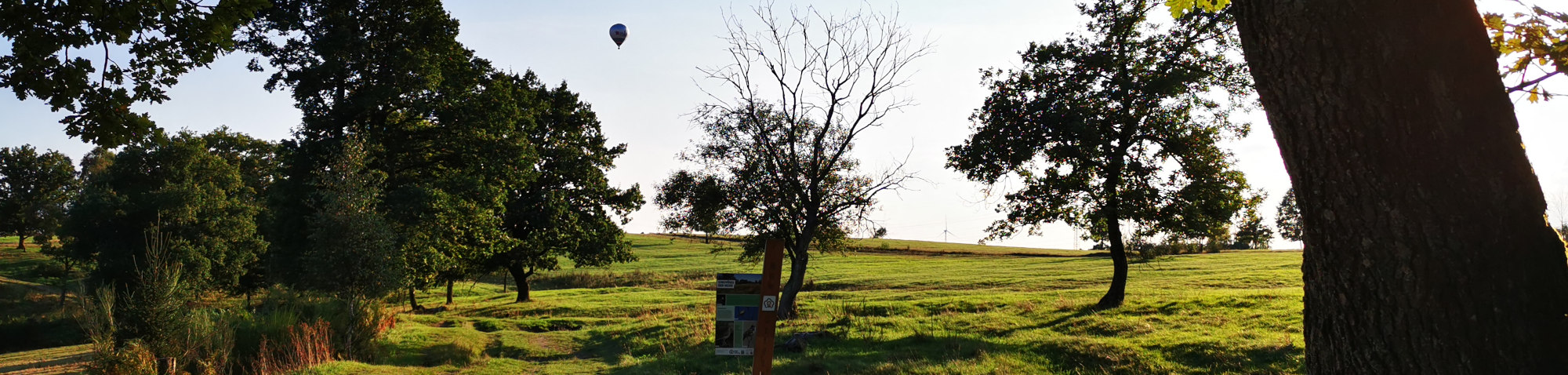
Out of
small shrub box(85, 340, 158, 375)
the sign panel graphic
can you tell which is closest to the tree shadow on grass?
the sign panel graphic

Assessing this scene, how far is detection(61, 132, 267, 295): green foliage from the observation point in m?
34.8

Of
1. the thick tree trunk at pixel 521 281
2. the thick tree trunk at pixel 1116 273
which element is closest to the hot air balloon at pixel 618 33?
the thick tree trunk at pixel 521 281

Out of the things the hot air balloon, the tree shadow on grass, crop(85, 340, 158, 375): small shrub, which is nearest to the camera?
the tree shadow on grass

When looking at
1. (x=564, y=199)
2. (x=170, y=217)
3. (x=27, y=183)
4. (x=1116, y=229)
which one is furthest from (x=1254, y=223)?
(x=27, y=183)

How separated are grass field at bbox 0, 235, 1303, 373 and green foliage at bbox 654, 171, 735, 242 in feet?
5.00

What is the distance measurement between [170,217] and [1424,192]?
144 ft

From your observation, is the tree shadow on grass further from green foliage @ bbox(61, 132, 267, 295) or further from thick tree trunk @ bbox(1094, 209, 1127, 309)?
green foliage @ bbox(61, 132, 267, 295)

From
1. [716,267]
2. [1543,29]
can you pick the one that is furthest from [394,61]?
[716,267]

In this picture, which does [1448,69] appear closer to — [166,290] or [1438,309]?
[1438,309]

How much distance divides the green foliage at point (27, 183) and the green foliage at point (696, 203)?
185ft

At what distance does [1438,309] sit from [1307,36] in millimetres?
1202

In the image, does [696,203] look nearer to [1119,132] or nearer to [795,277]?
A: [795,277]

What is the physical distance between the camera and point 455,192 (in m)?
27.3

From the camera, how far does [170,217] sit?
118ft
